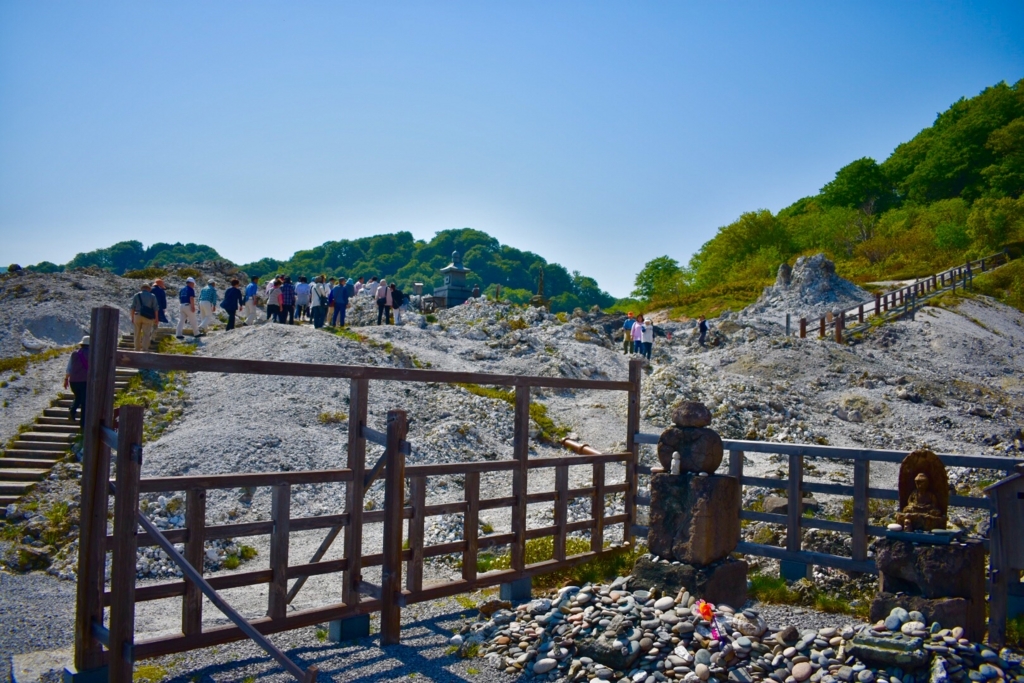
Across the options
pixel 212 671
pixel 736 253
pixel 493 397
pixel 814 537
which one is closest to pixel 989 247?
pixel 736 253

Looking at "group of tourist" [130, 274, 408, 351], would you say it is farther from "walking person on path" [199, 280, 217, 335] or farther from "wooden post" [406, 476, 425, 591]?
"wooden post" [406, 476, 425, 591]

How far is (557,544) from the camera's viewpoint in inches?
347

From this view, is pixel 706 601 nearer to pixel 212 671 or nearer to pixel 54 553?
pixel 212 671

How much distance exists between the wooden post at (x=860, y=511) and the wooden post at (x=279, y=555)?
545 cm

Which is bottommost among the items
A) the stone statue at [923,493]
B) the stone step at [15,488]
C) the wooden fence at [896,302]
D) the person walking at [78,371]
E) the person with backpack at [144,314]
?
the stone step at [15,488]

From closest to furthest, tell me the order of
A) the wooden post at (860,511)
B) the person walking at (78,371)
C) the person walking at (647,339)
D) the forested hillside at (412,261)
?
the wooden post at (860,511), the person walking at (78,371), the person walking at (647,339), the forested hillside at (412,261)

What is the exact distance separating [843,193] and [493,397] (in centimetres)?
9571

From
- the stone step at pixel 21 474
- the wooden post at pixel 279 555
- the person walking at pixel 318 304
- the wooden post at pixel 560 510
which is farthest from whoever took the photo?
the person walking at pixel 318 304

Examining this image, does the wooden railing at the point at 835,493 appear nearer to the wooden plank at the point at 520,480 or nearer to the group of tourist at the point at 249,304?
the wooden plank at the point at 520,480

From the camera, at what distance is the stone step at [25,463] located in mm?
14688

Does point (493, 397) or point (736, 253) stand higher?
point (736, 253)

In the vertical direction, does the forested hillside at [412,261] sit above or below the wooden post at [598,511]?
above

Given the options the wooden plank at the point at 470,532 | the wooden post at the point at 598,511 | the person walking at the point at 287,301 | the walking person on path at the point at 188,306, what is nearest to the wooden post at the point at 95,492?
the wooden plank at the point at 470,532

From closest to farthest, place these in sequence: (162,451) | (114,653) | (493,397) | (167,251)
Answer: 1. (114,653)
2. (162,451)
3. (493,397)
4. (167,251)
